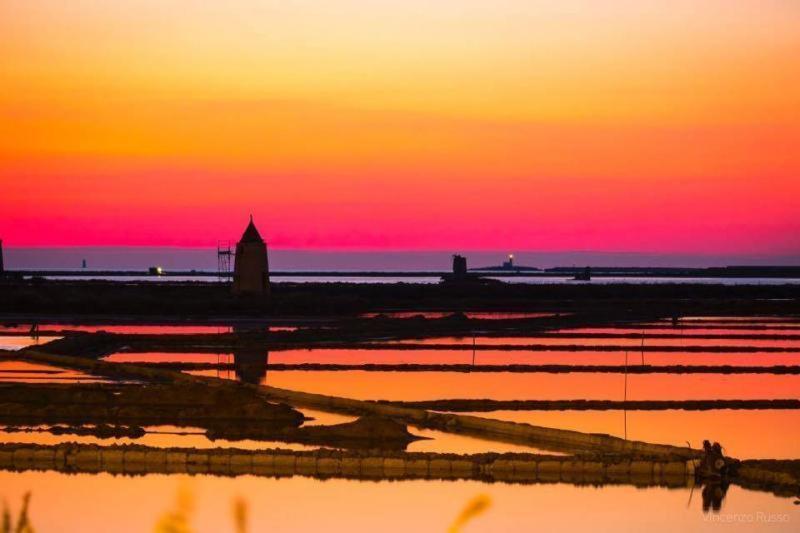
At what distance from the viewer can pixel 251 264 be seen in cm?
3331

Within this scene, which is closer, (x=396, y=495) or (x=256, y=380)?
(x=396, y=495)

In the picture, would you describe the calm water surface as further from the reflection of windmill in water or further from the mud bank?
the reflection of windmill in water

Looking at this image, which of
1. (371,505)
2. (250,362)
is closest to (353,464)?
(371,505)

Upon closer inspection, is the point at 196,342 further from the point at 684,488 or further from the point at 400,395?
the point at 684,488

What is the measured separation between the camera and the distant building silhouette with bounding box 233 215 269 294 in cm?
3269

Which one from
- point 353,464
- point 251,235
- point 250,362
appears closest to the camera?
point 353,464

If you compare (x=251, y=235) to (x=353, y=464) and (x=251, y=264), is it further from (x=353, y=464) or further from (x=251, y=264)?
(x=353, y=464)

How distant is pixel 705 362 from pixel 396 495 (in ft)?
39.1

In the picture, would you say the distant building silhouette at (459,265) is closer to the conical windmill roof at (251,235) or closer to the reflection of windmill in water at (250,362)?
the conical windmill roof at (251,235)

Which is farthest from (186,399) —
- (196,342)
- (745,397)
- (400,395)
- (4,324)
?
(4,324)

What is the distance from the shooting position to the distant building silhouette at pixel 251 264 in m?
32.7

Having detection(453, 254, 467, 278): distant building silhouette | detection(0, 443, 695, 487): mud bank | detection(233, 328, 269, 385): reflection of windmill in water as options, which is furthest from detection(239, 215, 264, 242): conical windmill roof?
detection(453, 254, 467, 278): distant building silhouette

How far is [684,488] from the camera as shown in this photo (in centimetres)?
948

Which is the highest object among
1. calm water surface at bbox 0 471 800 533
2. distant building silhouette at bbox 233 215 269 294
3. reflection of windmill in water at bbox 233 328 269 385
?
distant building silhouette at bbox 233 215 269 294
